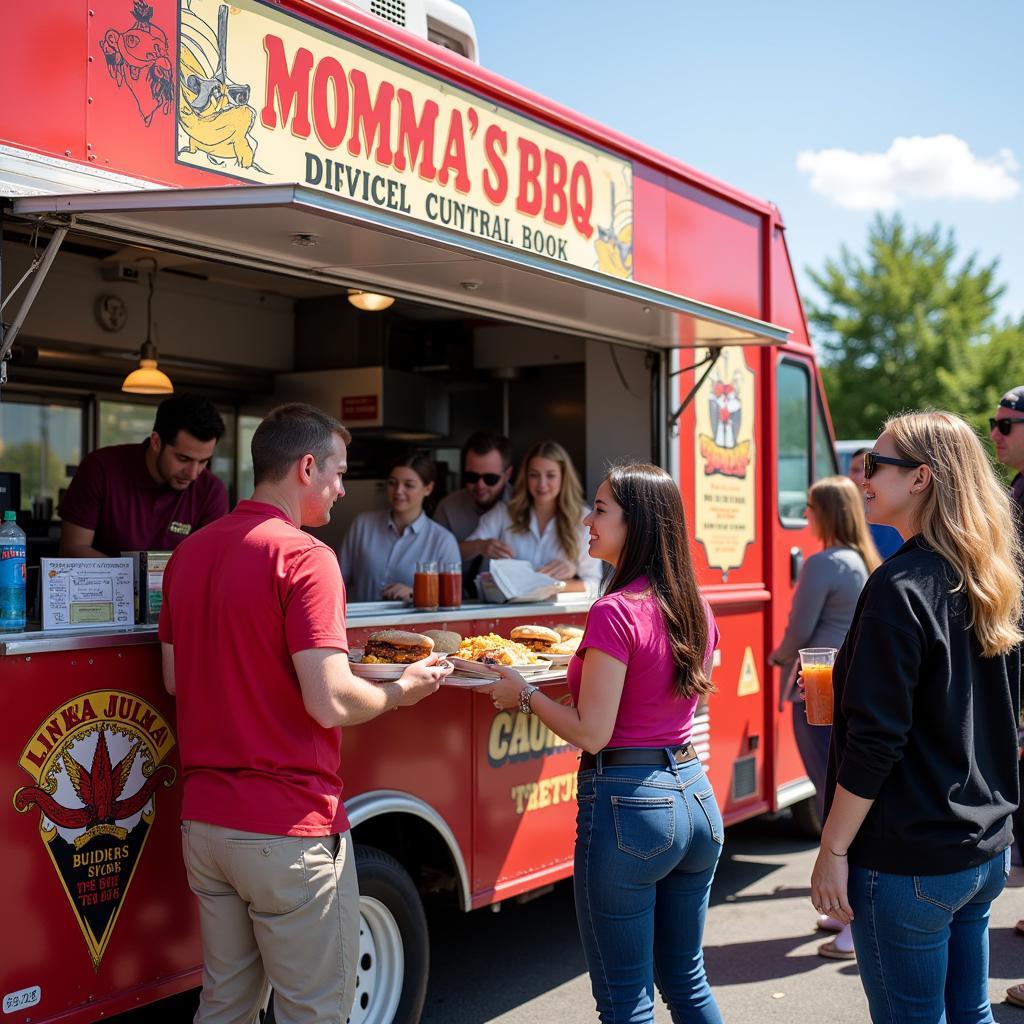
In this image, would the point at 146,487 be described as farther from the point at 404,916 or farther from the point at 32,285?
the point at 404,916

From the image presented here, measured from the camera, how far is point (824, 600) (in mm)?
4988

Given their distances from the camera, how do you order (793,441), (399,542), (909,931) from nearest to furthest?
(909,931) → (399,542) → (793,441)

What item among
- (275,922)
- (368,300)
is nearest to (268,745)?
(275,922)

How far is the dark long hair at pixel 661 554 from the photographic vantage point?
2.83m

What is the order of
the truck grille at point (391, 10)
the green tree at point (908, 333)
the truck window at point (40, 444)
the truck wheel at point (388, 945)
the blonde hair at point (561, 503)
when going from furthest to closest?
the green tree at point (908, 333) → the truck window at point (40, 444) → the blonde hair at point (561, 503) → the truck grille at point (391, 10) → the truck wheel at point (388, 945)

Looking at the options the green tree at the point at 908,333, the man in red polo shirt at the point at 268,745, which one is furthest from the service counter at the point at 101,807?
the green tree at the point at 908,333

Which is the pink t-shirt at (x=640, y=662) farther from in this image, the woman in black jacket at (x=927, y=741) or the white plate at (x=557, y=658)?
the white plate at (x=557, y=658)

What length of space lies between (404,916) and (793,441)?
3526 millimetres

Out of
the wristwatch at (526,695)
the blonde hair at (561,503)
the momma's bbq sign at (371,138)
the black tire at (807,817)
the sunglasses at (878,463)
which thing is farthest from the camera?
the black tire at (807,817)

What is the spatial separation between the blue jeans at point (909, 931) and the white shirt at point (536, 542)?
269 centimetres

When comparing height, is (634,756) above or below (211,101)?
below

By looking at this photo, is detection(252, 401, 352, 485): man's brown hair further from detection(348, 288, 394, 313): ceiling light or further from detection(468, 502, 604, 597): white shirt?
detection(468, 502, 604, 597): white shirt

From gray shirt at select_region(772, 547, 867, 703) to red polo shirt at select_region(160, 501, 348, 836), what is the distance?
2874 mm

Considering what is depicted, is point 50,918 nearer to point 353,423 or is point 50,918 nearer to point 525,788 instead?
point 525,788
